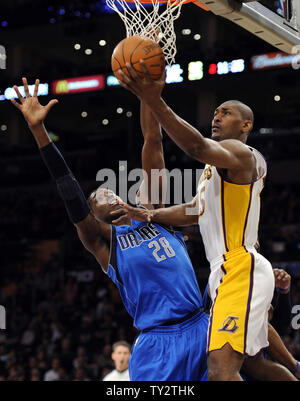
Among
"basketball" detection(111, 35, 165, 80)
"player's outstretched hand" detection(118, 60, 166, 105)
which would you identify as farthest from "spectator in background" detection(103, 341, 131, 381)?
"player's outstretched hand" detection(118, 60, 166, 105)

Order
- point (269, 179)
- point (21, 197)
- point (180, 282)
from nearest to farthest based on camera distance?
point (180, 282)
point (269, 179)
point (21, 197)

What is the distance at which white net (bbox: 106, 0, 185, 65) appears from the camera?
14.9 feet

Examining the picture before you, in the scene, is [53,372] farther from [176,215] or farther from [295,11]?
[295,11]

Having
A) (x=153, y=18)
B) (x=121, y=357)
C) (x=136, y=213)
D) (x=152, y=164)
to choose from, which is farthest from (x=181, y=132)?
(x=121, y=357)

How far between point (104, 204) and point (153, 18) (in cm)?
128

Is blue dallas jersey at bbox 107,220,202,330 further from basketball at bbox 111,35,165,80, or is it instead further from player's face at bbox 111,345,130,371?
player's face at bbox 111,345,130,371

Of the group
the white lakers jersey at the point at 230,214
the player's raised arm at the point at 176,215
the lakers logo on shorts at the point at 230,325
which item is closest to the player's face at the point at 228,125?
the white lakers jersey at the point at 230,214

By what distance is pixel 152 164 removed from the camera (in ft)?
15.2

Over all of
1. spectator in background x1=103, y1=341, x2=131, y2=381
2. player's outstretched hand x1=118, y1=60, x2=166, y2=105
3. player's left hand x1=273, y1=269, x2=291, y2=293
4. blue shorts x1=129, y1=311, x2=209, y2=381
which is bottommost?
spectator in background x1=103, y1=341, x2=131, y2=381

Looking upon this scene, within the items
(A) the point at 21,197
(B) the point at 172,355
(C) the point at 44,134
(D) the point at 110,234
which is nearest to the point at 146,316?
(B) the point at 172,355

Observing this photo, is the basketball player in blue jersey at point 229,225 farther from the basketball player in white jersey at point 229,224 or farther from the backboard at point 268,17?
the backboard at point 268,17

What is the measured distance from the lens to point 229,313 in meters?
3.73

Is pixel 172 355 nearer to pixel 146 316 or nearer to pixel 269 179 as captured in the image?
pixel 146 316
